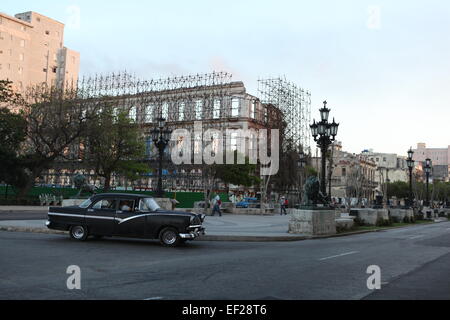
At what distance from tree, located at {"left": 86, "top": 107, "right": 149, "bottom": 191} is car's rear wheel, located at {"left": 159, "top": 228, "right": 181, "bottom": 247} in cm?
2778

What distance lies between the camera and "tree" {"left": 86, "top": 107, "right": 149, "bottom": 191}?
4112 cm

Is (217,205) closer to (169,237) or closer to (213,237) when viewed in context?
(213,237)

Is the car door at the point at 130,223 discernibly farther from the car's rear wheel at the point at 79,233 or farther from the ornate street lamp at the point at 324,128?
the ornate street lamp at the point at 324,128

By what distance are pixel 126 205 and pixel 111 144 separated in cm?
3089

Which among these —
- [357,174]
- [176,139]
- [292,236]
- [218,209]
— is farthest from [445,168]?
[292,236]

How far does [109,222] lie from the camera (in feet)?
46.6

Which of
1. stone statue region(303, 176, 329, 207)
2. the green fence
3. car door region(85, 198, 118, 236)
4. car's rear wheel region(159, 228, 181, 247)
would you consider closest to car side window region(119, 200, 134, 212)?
car door region(85, 198, 118, 236)

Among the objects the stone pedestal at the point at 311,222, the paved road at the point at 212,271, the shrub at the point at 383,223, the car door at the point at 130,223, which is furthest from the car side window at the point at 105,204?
the shrub at the point at 383,223

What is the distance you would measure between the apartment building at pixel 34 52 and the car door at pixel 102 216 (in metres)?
72.2

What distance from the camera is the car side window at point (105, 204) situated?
47.1 feet

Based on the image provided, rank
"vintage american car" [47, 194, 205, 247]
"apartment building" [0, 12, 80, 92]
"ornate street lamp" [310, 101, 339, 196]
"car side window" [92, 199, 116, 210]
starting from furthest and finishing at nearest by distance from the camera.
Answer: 1. "apartment building" [0, 12, 80, 92]
2. "ornate street lamp" [310, 101, 339, 196]
3. "car side window" [92, 199, 116, 210]
4. "vintage american car" [47, 194, 205, 247]

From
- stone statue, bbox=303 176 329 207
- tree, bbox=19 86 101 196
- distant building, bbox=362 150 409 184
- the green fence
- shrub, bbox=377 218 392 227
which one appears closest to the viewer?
stone statue, bbox=303 176 329 207

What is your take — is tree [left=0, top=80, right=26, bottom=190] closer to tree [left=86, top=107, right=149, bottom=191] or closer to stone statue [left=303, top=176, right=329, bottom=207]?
tree [left=86, top=107, right=149, bottom=191]

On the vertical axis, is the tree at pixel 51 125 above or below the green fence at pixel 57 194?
above
